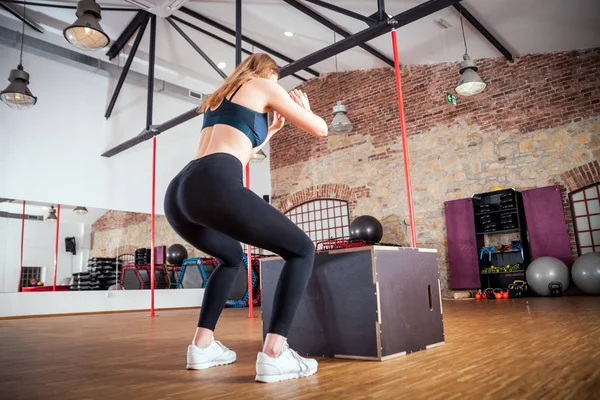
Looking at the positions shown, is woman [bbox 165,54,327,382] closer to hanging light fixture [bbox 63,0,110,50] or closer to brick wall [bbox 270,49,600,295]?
hanging light fixture [bbox 63,0,110,50]

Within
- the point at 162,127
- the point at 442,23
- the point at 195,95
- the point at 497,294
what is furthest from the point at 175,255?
the point at 442,23

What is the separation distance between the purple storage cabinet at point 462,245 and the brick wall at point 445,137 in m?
0.22

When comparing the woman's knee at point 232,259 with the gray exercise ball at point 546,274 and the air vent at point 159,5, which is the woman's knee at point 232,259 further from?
the gray exercise ball at point 546,274

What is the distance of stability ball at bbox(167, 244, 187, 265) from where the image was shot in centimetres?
970

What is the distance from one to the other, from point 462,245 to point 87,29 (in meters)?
6.91

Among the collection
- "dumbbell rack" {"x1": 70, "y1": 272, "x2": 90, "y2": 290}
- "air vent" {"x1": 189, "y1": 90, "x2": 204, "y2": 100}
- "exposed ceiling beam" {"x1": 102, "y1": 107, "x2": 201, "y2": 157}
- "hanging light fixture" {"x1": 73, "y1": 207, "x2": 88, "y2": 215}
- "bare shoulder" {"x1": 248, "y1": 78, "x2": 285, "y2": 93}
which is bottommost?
"dumbbell rack" {"x1": 70, "y1": 272, "x2": 90, "y2": 290}

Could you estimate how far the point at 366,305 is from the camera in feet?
6.12

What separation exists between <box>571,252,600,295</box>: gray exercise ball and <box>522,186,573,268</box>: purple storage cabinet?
53 cm

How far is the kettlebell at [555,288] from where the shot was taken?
6.45 metres

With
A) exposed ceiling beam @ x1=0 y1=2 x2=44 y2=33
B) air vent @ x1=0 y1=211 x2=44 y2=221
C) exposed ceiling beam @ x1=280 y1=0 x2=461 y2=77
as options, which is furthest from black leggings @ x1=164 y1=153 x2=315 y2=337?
exposed ceiling beam @ x1=0 y1=2 x2=44 y2=33

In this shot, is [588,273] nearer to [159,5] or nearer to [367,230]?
[367,230]

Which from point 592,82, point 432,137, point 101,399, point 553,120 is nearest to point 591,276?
point 553,120

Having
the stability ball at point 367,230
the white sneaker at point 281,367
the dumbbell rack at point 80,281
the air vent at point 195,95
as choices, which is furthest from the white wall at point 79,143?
the white sneaker at point 281,367

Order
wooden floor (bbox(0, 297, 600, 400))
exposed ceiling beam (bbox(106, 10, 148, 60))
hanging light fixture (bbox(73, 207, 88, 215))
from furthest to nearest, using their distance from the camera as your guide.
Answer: hanging light fixture (bbox(73, 207, 88, 215))
exposed ceiling beam (bbox(106, 10, 148, 60))
wooden floor (bbox(0, 297, 600, 400))
